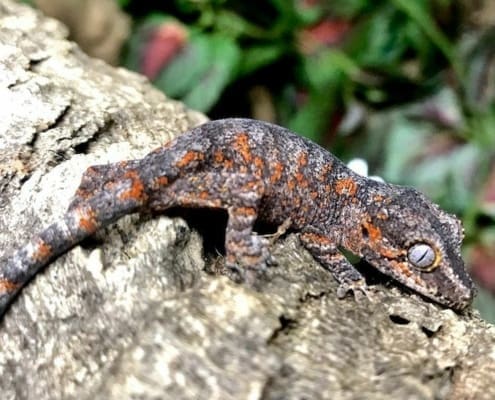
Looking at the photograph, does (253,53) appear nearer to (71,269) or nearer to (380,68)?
(380,68)

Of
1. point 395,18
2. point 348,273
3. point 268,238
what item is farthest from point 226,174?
point 395,18

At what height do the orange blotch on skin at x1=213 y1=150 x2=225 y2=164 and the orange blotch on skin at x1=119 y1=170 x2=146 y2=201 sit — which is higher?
the orange blotch on skin at x1=213 y1=150 x2=225 y2=164

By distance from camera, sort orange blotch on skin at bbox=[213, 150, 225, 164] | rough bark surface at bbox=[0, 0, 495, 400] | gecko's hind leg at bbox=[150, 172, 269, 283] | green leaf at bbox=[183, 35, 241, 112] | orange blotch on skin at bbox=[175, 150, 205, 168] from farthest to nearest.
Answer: green leaf at bbox=[183, 35, 241, 112], orange blotch on skin at bbox=[213, 150, 225, 164], orange blotch on skin at bbox=[175, 150, 205, 168], gecko's hind leg at bbox=[150, 172, 269, 283], rough bark surface at bbox=[0, 0, 495, 400]

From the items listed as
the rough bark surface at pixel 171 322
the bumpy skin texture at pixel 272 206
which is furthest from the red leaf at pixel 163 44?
the bumpy skin texture at pixel 272 206

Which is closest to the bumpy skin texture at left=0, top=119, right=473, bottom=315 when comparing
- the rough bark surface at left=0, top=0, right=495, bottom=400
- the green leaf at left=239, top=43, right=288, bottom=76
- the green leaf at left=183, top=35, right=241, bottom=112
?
the rough bark surface at left=0, top=0, right=495, bottom=400

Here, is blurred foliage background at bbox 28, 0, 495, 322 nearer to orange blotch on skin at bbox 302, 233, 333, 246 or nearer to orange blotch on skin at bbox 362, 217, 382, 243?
orange blotch on skin at bbox 362, 217, 382, 243
